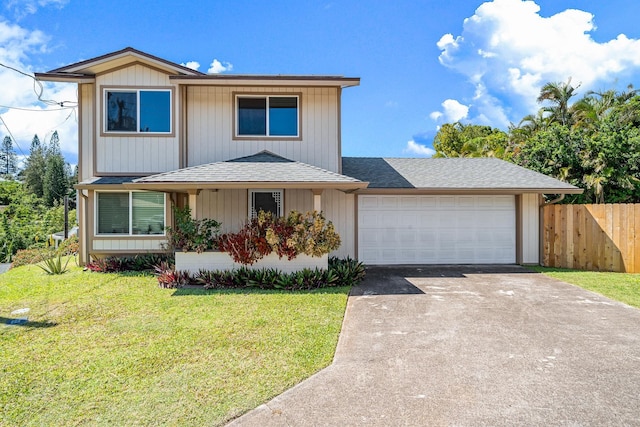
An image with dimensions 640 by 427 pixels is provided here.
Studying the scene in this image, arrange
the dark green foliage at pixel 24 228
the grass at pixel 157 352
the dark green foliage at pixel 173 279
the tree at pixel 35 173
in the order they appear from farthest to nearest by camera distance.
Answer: the tree at pixel 35 173 → the dark green foliage at pixel 24 228 → the dark green foliage at pixel 173 279 → the grass at pixel 157 352

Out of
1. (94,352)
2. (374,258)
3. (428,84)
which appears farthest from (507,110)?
(94,352)

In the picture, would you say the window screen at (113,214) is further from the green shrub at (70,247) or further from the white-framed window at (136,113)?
the green shrub at (70,247)

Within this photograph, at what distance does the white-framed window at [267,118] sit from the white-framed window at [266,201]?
1.76 meters

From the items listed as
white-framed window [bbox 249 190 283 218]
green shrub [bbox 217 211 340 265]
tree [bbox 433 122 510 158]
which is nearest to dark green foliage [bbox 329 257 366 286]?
green shrub [bbox 217 211 340 265]

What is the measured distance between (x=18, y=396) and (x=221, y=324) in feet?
8.11

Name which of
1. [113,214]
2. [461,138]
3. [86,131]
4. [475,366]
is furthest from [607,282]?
[461,138]

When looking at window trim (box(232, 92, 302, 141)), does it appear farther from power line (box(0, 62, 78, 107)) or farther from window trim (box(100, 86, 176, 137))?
power line (box(0, 62, 78, 107))

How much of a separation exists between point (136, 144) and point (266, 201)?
164 inches

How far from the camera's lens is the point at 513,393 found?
133 inches

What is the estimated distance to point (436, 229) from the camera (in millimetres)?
10734

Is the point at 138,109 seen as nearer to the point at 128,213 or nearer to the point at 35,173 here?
the point at 128,213

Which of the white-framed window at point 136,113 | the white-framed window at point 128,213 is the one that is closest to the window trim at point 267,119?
the white-framed window at point 136,113

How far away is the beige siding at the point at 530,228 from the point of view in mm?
10812

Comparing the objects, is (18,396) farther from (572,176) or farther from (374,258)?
(572,176)
